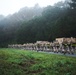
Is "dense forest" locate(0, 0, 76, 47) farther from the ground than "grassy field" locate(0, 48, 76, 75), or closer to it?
farther from the ground

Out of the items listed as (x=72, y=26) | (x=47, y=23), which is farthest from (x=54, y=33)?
(x=47, y=23)

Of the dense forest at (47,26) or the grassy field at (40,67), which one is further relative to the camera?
the dense forest at (47,26)

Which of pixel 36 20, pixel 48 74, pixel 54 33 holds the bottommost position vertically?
pixel 48 74

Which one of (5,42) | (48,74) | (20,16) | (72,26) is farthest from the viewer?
(20,16)

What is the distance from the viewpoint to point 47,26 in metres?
60.2

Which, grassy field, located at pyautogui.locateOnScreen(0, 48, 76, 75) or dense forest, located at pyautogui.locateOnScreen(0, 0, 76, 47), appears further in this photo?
dense forest, located at pyautogui.locateOnScreen(0, 0, 76, 47)

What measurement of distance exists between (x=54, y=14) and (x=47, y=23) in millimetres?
3237

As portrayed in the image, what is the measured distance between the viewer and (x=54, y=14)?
198 feet

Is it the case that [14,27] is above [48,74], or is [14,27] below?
above

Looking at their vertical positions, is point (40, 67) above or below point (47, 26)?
below

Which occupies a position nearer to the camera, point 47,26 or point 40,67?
point 40,67

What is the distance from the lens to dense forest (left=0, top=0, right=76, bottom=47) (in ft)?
168

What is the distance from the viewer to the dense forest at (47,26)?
51.1 meters

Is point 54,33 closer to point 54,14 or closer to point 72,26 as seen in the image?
point 72,26
